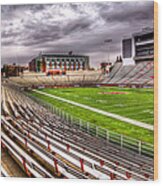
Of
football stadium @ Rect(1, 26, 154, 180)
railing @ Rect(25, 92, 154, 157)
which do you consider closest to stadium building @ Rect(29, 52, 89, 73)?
football stadium @ Rect(1, 26, 154, 180)

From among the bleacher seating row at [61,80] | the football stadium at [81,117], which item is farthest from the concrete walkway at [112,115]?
the bleacher seating row at [61,80]

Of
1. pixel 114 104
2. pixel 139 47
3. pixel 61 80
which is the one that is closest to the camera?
pixel 139 47

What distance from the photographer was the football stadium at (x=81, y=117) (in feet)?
11.1

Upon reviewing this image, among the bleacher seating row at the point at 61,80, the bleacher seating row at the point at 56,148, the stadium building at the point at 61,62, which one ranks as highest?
the stadium building at the point at 61,62

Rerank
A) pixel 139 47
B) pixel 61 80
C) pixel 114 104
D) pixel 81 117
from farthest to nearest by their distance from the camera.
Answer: pixel 61 80, pixel 81 117, pixel 114 104, pixel 139 47

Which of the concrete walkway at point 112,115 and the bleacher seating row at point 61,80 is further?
the bleacher seating row at point 61,80

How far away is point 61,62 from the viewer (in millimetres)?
3660

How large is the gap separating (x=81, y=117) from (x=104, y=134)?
0.91 ft

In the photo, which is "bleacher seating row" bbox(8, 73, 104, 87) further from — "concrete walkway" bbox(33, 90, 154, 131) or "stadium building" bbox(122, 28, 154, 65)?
"stadium building" bbox(122, 28, 154, 65)

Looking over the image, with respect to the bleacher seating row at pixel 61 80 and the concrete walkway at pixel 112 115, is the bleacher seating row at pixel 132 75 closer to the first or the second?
the bleacher seating row at pixel 61 80

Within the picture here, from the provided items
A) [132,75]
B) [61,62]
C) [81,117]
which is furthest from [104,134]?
[61,62]

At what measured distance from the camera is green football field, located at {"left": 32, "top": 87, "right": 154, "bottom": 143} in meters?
3.38

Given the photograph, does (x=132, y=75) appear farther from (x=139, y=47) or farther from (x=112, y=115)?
(x=112, y=115)

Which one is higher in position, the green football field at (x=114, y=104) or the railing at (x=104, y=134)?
the green football field at (x=114, y=104)
